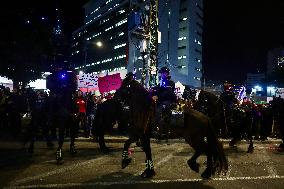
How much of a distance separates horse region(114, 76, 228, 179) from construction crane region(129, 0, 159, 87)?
10617 millimetres

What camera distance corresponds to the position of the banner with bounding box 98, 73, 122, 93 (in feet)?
58.6

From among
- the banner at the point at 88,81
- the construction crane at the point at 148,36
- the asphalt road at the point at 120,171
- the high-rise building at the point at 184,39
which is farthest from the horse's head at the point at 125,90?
the high-rise building at the point at 184,39

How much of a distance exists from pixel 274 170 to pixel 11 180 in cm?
622

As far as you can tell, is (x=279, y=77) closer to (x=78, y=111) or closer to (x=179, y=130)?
(x=78, y=111)

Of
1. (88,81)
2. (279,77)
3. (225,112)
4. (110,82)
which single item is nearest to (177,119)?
(225,112)

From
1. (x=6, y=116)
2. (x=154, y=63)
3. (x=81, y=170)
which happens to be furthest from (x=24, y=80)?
(x=81, y=170)

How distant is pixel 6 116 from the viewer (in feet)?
61.1

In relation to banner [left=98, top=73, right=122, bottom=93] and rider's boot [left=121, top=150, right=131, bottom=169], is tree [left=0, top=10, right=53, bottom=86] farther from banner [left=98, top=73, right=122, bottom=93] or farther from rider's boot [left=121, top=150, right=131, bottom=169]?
rider's boot [left=121, top=150, right=131, bottom=169]

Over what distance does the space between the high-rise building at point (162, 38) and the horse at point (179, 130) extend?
94.5 metres

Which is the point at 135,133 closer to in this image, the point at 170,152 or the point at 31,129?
the point at 170,152

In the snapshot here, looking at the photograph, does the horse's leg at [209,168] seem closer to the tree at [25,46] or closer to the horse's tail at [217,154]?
the horse's tail at [217,154]

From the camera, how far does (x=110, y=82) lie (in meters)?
18.0

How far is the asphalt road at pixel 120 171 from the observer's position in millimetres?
7188

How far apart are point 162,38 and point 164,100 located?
101 metres
